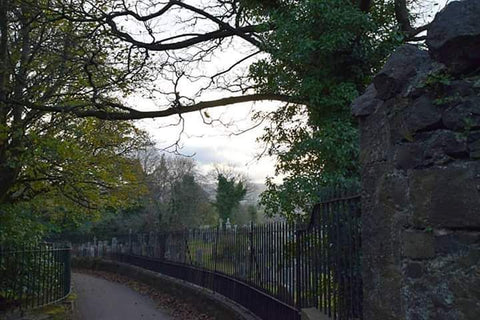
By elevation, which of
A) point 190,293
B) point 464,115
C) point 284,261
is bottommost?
point 190,293

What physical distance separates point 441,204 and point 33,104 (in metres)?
9.30

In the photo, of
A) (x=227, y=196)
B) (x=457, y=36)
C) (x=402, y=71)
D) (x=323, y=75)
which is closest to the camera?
(x=457, y=36)

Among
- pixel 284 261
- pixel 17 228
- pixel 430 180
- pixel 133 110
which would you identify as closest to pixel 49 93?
pixel 133 110

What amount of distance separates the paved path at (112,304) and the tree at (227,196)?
49.4 ft

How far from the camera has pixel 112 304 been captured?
14.1 m

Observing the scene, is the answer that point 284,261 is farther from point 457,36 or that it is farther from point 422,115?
point 457,36

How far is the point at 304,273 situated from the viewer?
5.94 metres

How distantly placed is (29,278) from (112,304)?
148 inches

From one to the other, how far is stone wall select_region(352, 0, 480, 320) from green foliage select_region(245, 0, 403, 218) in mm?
4074

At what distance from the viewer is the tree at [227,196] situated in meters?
33.7

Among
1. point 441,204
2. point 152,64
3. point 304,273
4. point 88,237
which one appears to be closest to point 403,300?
point 441,204

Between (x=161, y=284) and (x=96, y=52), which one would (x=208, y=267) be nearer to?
(x=161, y=284)

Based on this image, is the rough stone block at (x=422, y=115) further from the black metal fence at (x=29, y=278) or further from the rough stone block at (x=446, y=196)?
the black metal fence at (x=29, y=278)

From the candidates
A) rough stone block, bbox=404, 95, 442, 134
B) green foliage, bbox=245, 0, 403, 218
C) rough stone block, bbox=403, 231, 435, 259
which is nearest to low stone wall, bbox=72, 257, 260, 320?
green foliage, bbox=245, 0, 403, 218
